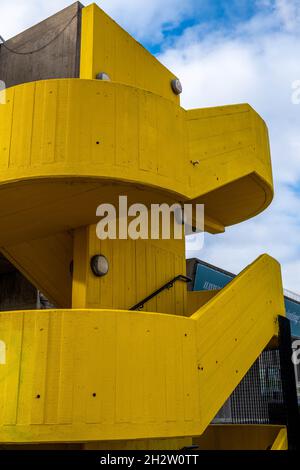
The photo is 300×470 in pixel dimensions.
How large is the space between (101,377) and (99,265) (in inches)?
92.0

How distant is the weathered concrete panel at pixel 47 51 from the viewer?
8875 millimetres

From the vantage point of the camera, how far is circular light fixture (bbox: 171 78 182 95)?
10883 mm

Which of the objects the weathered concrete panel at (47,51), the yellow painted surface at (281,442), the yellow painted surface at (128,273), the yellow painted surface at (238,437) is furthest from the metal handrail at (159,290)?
the weathered concrete panel at (47,51)

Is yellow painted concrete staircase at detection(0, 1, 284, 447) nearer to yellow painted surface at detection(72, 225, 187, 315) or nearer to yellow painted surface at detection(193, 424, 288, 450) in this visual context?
yellow painted surface at detection(72, 225, 187, 315)

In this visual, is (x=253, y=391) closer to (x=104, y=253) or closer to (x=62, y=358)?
(x=104, y=253)

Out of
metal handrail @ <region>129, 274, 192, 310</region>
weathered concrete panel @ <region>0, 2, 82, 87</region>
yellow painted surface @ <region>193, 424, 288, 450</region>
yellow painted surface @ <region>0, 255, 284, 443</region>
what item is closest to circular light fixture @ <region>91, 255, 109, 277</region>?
metal handrail @ <region>129, 274, 192, 310</region>

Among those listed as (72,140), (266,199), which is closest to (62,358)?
(72,140)

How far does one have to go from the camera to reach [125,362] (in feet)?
20.8

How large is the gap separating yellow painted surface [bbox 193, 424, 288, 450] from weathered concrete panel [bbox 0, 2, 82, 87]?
8073mm

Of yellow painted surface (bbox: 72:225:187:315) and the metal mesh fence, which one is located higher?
yellow painted surface (bbox: 72:225:187:315)

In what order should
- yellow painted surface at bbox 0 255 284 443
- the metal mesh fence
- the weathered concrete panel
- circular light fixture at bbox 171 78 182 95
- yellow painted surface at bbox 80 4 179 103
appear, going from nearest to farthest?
1. yellow painted surface at bbox 0 255 284 443
2. yellow painted surface at bbox 80 4 179 103
3. the weathered concrete panel
4. circular light fixture at bbox 171 78 182 95
5. the metal mesh fence

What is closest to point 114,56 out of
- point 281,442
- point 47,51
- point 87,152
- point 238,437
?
point 47,51

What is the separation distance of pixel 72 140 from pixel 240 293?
3.82 m

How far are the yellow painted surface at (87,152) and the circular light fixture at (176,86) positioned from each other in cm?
255
